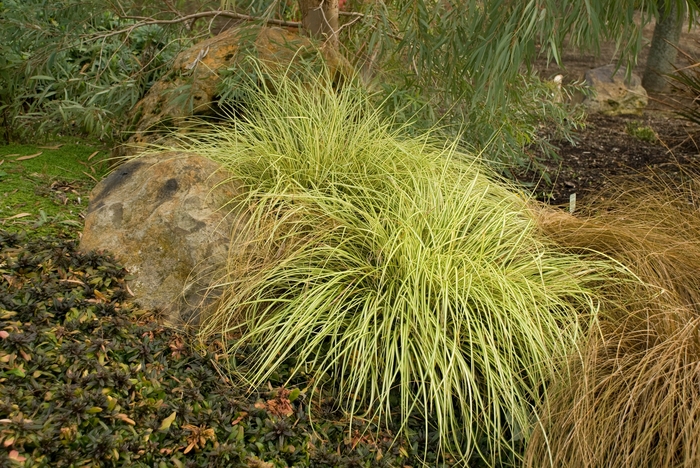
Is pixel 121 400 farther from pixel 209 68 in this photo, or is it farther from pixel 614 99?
pixel 614 99

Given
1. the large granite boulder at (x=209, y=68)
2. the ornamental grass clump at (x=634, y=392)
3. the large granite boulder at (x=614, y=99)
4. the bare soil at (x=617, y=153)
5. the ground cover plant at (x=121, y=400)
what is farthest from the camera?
the large granite boulder at (x=614, y=99)

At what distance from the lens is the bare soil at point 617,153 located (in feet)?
16.6

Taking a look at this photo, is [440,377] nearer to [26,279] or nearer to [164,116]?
[26,279]

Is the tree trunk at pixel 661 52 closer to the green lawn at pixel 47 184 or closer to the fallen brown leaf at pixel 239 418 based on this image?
the green lawn at pixel 47 184

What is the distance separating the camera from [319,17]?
185 inches

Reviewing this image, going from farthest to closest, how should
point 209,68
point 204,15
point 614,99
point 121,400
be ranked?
point 614,99
point 204,15
point 209,68
point 121,400

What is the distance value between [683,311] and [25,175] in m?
3.32

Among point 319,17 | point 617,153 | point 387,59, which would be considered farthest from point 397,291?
point 617,153

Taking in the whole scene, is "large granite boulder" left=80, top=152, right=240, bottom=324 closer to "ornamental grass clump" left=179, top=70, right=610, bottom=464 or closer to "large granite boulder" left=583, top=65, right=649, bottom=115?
"ornamental grass clump" left=179, top=70, right=610, bottom=464

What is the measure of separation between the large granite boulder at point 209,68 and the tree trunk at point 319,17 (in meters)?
0.24

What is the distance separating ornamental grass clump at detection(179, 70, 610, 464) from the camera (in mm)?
2598

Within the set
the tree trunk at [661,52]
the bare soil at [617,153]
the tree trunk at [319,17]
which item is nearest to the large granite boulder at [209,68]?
the tree trunk at [319,17]

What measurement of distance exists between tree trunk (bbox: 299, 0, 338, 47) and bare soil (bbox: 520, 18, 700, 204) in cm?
135

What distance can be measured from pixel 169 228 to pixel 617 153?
4.32 metres
